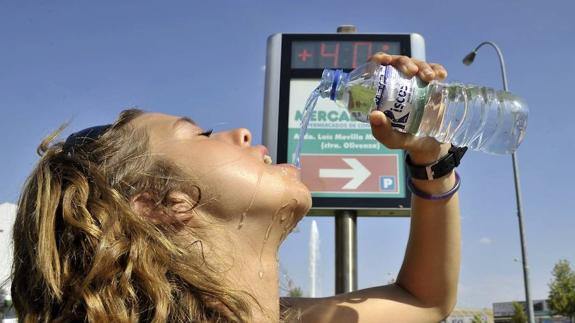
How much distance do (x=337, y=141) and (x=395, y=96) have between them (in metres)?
2.30

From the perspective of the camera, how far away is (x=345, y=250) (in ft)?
12.9

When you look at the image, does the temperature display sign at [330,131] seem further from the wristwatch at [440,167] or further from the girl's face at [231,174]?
the girl's face at [231,174]

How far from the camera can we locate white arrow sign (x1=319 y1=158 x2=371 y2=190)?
398cm

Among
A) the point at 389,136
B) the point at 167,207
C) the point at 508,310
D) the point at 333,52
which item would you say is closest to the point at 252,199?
the point at 167,207

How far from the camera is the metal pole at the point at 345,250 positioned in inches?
150

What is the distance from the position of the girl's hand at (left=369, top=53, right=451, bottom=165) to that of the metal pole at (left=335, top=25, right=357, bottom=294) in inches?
83.9

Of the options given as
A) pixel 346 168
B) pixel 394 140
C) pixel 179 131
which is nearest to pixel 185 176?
pixel 179 131

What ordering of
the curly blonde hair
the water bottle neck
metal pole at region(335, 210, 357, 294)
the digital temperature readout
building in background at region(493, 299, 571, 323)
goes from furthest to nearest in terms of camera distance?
building in background at region(493, 299, 571, 323)
the digital temperature readout
metal pole at region(335, 210, 357, 294)
the water bottle neck
the curly blonde hair

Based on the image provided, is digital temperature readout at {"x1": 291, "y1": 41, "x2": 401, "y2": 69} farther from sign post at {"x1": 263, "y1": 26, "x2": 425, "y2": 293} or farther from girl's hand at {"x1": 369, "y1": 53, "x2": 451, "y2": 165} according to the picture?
girl's hand at {"x1": 369, "y1": 53, "x2": 451, "y2": 165}

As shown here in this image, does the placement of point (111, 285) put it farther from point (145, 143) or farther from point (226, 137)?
point (226, 137)

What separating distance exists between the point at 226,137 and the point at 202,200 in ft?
0.86

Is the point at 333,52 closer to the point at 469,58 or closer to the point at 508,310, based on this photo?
the point at 469,58

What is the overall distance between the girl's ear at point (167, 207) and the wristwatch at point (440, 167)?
33.5 inches

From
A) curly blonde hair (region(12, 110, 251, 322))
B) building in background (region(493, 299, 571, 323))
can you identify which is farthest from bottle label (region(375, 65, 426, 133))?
building in background (region(493, 299, 571, 323))
